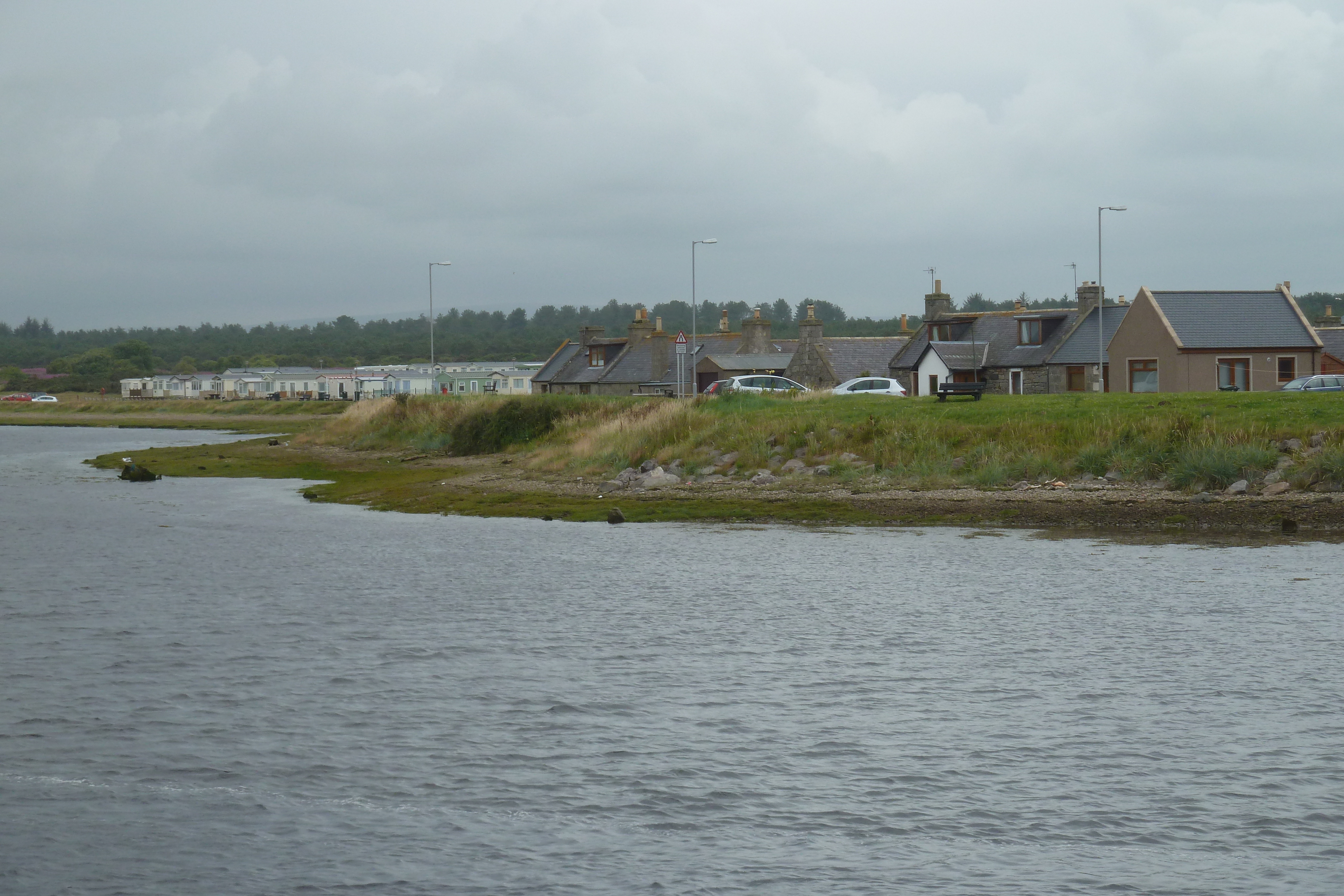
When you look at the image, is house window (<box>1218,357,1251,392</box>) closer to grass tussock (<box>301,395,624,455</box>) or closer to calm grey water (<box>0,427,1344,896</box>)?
grass tussock (<box>301,395,624,455</box>)

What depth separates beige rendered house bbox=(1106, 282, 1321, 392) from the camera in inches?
2445

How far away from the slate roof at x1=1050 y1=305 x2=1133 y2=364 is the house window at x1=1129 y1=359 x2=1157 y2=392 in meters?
5.42

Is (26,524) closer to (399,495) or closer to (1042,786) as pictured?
(399,495)

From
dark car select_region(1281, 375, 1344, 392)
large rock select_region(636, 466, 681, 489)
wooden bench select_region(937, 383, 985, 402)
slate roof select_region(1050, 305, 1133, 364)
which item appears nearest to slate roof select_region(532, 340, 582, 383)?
slate roof select_region(1050, 305, 1133, 364)

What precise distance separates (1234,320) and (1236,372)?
273 cm

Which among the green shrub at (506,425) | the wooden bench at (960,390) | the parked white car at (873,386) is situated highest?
the parked white car at (873,386)

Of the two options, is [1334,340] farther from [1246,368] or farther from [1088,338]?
[1246,368]

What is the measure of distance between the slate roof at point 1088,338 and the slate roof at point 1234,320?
686 centimetres

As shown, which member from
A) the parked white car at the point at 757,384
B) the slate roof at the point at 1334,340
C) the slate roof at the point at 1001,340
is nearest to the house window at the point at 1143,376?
the slate roof at the point at 1001,340

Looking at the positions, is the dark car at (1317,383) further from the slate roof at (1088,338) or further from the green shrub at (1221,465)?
the green shrub at (1221,465)

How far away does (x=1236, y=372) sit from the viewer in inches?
2463

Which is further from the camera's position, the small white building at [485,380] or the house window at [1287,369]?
the small white building at [485,380]

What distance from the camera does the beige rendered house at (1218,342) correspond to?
62.1 meters

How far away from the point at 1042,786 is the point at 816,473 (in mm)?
28211
